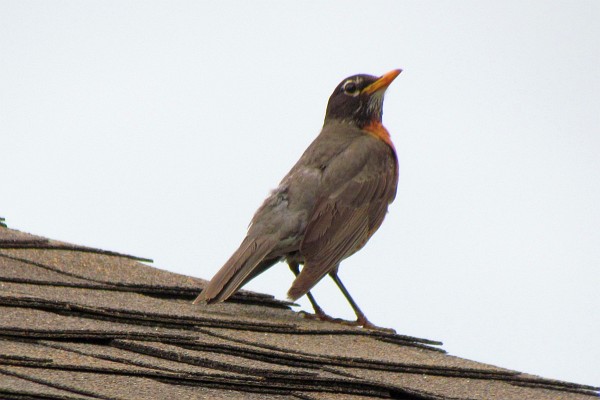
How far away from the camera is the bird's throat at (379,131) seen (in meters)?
8.23

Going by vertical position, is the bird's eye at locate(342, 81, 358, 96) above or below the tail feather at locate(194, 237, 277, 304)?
above

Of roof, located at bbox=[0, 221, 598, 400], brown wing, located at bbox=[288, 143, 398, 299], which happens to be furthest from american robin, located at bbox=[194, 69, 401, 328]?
roof, located at bbox=[0, 221, 598, 400]

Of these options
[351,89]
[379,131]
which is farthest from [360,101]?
[379,131]

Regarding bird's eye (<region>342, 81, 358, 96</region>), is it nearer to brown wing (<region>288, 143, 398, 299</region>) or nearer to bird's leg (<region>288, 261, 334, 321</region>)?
brown wing (<region>288, 143, 398, 299</region>)

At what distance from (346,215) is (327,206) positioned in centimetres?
15

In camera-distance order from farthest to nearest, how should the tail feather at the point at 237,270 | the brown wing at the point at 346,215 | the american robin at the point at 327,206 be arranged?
1. the brown wing at the point at 346,215
2. the american robin at the point at 327,206
3. the tail feather at the point at 237,270

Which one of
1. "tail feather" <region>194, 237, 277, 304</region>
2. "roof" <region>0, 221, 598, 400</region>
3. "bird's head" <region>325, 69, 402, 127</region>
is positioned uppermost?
"bird's head" <region>325, 69, 402, 127</region>

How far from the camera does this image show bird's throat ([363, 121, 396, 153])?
8234mm

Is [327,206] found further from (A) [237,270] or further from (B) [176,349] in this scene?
(B) [176,349]

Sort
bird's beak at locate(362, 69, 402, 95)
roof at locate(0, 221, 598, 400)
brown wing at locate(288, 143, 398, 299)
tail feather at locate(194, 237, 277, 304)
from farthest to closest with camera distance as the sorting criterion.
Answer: bird's beak at locate(362, 69, 402, 95) < brown wing at locate(288, 143, 398, 299) < tail feather at locate(194, 237, 277, 304) < roof at locate(0, 221, 598, 400)

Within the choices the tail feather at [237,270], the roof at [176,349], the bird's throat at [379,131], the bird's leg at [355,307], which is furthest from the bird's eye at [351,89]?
the roof at [176,349]

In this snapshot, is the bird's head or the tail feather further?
the bird's head

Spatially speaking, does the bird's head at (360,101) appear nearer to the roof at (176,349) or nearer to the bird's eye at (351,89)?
the bird's eye at (351,89)

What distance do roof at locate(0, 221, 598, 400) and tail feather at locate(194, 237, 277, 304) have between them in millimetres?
80
